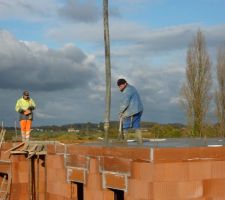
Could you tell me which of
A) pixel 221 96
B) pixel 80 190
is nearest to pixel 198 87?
pixel 221 96

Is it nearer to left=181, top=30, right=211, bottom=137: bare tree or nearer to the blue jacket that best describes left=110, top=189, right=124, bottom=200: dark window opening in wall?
the blue jacket

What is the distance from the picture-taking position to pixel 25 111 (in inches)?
573

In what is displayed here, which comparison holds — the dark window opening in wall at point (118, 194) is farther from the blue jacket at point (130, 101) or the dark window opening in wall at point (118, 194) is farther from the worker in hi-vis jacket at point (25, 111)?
the worker in hi-vis jacket at point (25, 111)

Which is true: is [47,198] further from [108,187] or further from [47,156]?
[108,187]

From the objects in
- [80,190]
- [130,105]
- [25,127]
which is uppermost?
[130,105]

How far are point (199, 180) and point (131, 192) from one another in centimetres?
120

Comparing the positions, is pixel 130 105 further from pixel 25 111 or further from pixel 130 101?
pixel 25 111

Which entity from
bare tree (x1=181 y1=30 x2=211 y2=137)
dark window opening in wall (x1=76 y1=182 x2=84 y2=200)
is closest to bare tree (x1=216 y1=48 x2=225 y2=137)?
bare tree (x1=181 y1=30 x2=211 y2=137)

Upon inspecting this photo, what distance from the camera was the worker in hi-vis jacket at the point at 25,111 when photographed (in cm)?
1455

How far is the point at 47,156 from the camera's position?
42.0 feet

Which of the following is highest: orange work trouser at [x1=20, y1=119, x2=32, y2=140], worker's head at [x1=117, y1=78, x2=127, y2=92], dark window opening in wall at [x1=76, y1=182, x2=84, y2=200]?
worker's head at [x1=117, y1=78, x2=127, y2=92]

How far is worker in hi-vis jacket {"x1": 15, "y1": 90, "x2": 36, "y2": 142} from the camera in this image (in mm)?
14547

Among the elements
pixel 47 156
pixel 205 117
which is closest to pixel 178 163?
pixel 47 156

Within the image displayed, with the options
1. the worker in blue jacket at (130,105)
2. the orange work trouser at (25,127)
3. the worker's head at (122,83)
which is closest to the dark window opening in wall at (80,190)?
the worker in blue jacket at (130,105)
